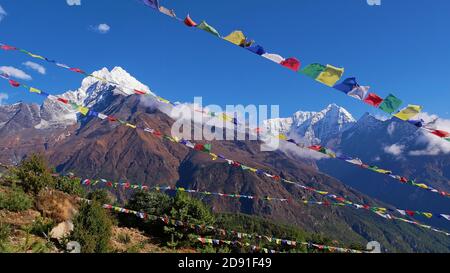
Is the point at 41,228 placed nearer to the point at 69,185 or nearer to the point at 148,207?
the point at 148,207

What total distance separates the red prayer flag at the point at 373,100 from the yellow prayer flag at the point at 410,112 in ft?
2.13

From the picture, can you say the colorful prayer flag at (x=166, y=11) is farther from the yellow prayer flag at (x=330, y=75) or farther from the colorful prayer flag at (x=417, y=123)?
the colorful prayer flag at (x=417, y=123)

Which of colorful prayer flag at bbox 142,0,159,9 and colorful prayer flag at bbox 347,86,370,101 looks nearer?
colorful prayer flag at bbox 142,0,159,9

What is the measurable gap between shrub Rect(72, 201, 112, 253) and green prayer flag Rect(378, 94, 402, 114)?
1388 cm

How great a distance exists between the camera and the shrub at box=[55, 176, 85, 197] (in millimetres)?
30794

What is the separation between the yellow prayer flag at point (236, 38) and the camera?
30.3 ft

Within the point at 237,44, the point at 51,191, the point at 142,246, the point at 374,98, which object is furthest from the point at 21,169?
the point at 374,98

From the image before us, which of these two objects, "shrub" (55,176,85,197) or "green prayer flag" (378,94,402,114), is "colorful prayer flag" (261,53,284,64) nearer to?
"green prayer flag" (378,94,402,114)

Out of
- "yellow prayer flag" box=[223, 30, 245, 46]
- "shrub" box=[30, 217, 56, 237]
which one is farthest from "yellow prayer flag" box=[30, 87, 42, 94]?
"yellow prayer flag" box=[223, 30, 245, 46]

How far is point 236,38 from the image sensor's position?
933 cm

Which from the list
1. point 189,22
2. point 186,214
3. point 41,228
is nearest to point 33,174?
point 41,228

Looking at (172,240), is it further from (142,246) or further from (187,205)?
(187,205)

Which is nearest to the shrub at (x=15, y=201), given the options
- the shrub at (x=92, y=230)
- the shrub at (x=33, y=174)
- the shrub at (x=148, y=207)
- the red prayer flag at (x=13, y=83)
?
the shrub at (x=33, y=174)
